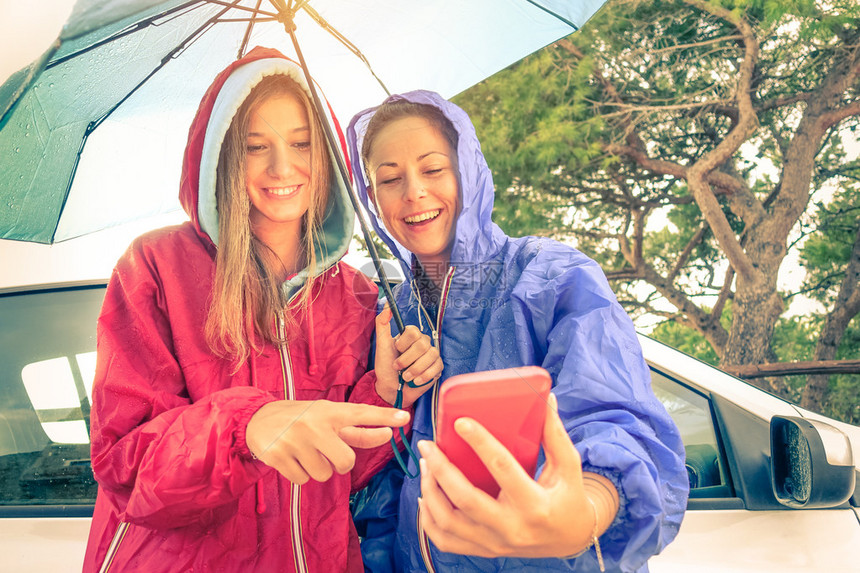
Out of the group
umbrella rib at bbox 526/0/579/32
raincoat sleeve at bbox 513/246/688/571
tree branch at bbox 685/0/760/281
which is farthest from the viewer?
tree branch at bbox 685/0/760/281

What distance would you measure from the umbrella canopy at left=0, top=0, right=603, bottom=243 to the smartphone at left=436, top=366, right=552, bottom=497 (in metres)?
0.91

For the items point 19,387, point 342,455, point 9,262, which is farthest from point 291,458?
point 9,262

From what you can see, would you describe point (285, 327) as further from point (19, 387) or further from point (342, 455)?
point (19, 387)

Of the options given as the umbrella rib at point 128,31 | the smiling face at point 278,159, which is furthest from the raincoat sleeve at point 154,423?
the umbrella rib at point 128,31

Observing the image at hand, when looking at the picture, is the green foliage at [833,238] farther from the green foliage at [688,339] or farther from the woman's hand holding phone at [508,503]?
the woman's hand holding phone at [508,503]

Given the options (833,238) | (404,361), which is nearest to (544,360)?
(404,361)

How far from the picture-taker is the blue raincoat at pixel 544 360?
1.00m

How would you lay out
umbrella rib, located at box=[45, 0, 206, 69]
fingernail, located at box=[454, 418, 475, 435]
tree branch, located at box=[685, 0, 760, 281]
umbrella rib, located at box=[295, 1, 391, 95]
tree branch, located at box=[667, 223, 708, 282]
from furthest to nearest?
tree branch, located at box=[667, 223, 708, 282] < tree branch, located at box=[685, 0, 760, 281] < umbrella rib, located at box=[295, 1, 391, 95] < umbrella rib, located at box=[45, 0, 206, 69] < fingernail, located at box=[454, 418, 475, 435]

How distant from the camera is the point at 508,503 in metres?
0.82

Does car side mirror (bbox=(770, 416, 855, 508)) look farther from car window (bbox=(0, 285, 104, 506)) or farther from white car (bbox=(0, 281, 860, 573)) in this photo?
car window (bbox=(0, 285, 104, 506))

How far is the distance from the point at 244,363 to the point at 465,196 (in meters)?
0.65

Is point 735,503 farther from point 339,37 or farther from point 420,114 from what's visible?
point 339,37

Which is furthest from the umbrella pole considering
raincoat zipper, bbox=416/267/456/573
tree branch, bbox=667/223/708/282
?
tree branch, bbox=667/223/708/282

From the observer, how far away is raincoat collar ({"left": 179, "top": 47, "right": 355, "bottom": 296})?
1463 mm
